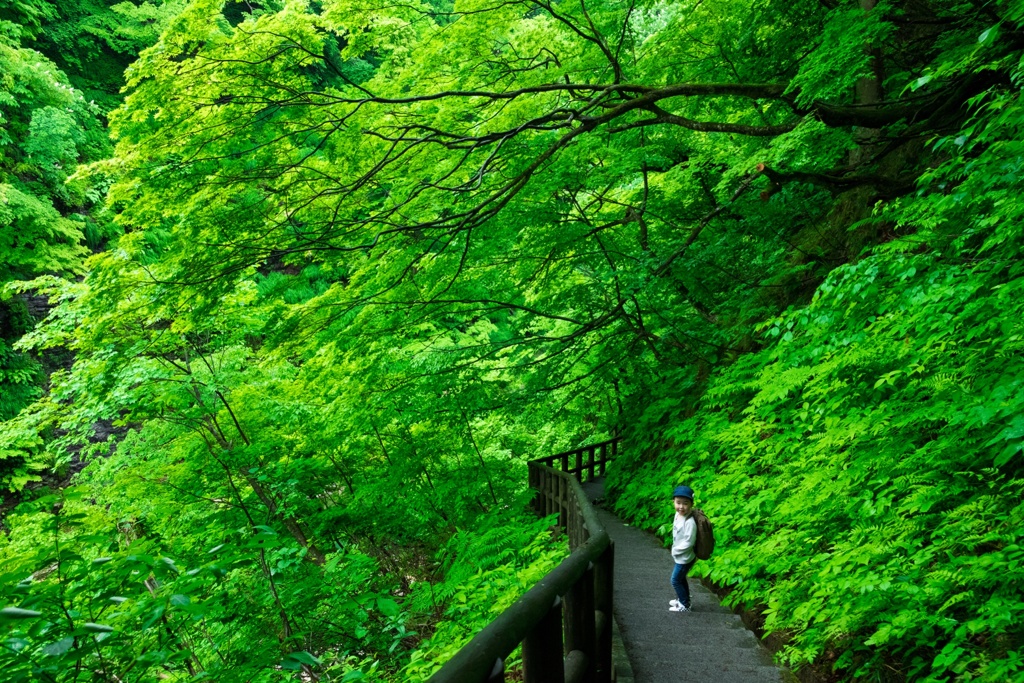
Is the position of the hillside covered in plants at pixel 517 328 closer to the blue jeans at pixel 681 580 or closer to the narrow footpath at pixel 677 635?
the narrow footpath at pixel 677 635

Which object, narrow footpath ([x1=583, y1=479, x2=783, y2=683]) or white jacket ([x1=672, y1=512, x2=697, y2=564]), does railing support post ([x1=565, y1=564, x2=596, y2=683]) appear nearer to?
narrow footpath ([x1=583, y1=479, x2=783, y2=683])

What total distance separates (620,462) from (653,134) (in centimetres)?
657

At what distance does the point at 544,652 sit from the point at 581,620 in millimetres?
665

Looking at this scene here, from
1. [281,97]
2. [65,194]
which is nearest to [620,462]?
[281,97]

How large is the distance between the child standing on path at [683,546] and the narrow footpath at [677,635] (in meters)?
0.13

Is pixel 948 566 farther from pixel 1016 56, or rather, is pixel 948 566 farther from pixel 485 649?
pixel 1016 56

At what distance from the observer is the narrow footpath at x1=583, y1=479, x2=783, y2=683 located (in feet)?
12.9

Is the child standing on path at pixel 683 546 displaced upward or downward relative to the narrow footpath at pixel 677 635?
upward

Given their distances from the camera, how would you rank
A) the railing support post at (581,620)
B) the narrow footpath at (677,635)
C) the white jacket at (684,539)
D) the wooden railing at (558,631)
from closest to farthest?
the wooden railing at (558,631), the railing support post at (581,620), the narrow footpath at (677,635), the white jacket at (684,539)

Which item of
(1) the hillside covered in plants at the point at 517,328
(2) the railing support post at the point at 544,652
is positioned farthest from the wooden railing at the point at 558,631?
(1) the hillside covered in plants at the point at 517,328

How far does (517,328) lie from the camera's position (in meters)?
11.3

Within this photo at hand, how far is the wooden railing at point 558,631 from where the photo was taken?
4.27 feet

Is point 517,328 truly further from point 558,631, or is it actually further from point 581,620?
point 558,631

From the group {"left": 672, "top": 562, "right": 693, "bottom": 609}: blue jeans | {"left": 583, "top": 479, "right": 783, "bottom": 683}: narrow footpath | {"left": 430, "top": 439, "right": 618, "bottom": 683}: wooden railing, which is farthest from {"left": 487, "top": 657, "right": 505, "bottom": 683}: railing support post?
{"left": 672, "top": 562, "right": 693, "bottom": 609}: blue jeans
